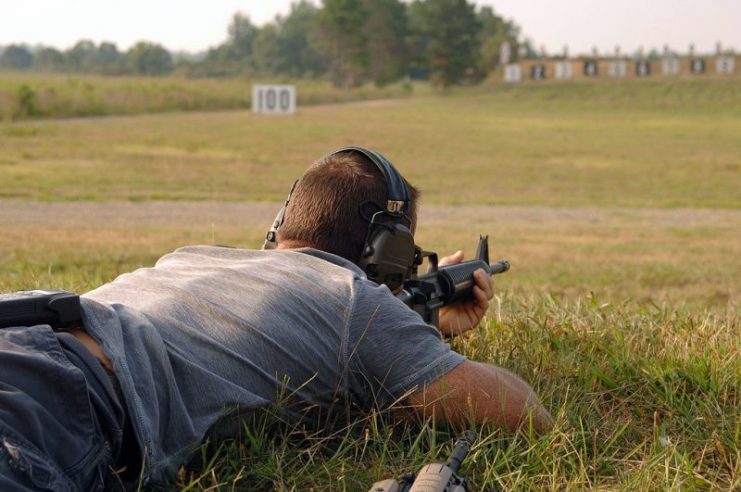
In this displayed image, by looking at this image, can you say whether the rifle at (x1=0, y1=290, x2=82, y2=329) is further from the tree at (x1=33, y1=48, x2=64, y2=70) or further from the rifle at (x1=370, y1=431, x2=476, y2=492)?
the tree at (x1=33, y1=48, x2=64, y2=70)

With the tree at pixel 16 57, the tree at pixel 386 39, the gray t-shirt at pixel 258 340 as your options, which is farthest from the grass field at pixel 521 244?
the tree at pixel 16 57

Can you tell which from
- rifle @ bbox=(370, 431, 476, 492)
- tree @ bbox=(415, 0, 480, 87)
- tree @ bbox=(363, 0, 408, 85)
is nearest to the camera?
rifle @ bbox=(370, 431, 476, 492)

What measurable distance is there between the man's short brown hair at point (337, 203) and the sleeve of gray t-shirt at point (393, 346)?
0.22 metres

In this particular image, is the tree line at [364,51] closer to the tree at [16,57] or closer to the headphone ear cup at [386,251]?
the tree at [16,57]

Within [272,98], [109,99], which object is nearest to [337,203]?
[272,98]

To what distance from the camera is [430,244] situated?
38.4 ft

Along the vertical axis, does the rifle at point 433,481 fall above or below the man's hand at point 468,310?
below

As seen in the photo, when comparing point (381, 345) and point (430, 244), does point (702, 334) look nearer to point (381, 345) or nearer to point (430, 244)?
point (381, 345)

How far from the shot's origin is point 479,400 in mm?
2781

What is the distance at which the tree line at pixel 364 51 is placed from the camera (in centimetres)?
8456

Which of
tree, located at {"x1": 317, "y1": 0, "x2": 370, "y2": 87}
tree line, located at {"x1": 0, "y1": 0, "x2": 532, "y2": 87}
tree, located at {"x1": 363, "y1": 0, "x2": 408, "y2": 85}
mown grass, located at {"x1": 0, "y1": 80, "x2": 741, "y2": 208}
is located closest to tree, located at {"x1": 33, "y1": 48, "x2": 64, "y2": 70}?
tree line, located at {"x1": 0, "y1": 0, "x2": 532, "y2": 87}

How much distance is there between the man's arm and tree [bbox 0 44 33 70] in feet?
480

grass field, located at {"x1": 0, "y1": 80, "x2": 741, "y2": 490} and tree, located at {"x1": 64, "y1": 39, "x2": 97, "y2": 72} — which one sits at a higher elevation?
tree, located at {"x1": 64, "y1": 39, "x2": 97, "y2": 72}

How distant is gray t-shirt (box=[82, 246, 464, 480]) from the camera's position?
8.11ft
